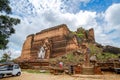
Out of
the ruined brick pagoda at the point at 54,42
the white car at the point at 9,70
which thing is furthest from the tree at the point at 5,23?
the ruined brick pagoda at the point at 54,42

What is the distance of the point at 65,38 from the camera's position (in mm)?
44094

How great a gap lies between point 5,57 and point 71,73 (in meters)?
35.3

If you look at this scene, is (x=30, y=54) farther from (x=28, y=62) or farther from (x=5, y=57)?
(x=28, y=62)

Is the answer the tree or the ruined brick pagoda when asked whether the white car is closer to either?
the tree

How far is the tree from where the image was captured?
16.7 meters

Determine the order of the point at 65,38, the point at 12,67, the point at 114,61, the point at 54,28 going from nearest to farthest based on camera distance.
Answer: the point at 12,67 < the point at 114,61 < the point at 65,38 < the point at 54,28

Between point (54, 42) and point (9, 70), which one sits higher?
point (54, 42)

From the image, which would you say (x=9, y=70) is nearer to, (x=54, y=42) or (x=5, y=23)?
(x=5, y=23)

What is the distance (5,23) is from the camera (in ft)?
58.0

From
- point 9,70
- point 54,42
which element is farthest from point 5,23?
point 54,42

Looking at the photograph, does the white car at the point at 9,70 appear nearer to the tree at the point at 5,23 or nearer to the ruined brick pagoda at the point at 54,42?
the tree at the point at 5,23

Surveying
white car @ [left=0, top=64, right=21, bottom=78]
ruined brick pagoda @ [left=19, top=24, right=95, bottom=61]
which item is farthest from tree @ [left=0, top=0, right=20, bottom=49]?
ruined brick pagoda @ [left=19, top=24, right=95, bottom=61]

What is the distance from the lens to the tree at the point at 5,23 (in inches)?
658

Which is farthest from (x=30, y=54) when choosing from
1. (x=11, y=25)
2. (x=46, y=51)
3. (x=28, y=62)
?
(x=11, y=25)
